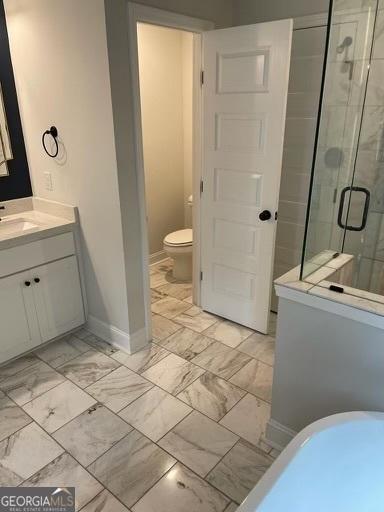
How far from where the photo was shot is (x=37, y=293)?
259cm

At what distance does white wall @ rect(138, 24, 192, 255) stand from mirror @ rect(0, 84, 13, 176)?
137 cm

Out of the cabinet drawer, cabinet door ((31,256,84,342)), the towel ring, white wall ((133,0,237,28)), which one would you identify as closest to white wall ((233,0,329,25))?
white wall ((133,0,237,28))

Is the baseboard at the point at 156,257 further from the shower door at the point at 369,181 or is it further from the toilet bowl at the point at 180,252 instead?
the shower door at the point at 369,181

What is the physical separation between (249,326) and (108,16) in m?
2.25

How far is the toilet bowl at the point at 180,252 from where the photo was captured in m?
3.63

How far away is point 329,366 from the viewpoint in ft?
5.42

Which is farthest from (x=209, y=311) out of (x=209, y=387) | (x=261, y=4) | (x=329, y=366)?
(x=261, y=4)

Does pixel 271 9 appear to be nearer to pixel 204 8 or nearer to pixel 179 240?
pixel 204 8

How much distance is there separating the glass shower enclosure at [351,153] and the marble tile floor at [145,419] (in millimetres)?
967

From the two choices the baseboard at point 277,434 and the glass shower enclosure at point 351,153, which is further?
the baseboard at point 277,434

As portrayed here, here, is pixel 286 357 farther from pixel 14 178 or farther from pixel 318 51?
pixel 14 178

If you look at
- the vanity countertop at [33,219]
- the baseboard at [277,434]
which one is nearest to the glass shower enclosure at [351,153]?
the baseboard at [277,434]

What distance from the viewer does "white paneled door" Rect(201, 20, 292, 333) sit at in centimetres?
235

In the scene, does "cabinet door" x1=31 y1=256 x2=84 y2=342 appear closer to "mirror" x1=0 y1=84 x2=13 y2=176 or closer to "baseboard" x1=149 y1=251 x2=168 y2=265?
"mirror" x1=0 y1=84 x2=13 y2=176
